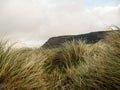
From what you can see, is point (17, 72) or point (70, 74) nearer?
point (17, 72)

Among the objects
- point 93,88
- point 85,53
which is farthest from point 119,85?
point 85,53

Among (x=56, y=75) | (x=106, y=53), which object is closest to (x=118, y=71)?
(x=106, y=53)

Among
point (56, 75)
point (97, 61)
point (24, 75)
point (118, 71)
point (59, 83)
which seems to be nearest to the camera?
point (118, 71)

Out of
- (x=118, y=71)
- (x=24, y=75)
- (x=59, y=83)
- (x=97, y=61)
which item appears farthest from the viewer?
(x=59, y=83)

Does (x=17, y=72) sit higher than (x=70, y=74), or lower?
higher

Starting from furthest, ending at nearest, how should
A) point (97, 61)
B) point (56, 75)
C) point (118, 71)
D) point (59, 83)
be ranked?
point (56, 75), point (59, 83), point (97, 61), point (118, 71)

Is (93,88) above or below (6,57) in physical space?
below

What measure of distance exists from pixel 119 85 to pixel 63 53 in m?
4.24

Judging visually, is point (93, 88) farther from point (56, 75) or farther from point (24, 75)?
point (56, 75)

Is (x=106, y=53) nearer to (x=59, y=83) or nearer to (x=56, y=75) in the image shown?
(x=59, y=83)

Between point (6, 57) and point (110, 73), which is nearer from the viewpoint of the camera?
point (110, 73)

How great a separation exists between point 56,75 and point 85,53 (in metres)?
2.09

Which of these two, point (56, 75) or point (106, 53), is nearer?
point (106, 53)

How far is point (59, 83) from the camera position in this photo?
670 centimetres
